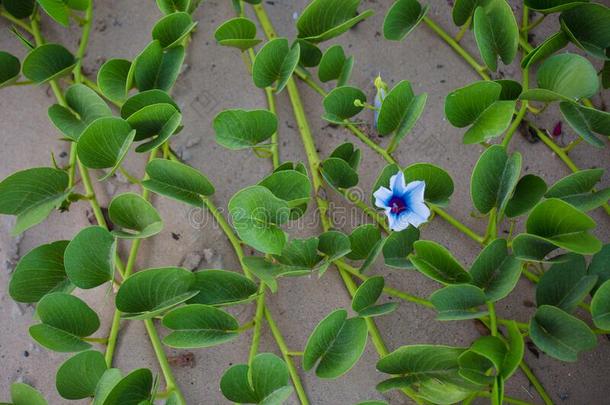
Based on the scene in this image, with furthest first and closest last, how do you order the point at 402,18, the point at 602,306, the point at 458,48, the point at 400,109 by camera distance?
the point at 458,48, the point at 402,18, the point at 400,109, the point at 602,306

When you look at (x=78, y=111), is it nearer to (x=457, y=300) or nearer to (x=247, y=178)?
(x=247, y=178)

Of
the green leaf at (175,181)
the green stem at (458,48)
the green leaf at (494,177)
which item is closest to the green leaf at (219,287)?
the green leaf at (175,181)

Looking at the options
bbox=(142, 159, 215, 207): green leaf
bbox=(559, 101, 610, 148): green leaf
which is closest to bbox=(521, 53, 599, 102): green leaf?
bbox=(559, 101, 610, 148): green leaf

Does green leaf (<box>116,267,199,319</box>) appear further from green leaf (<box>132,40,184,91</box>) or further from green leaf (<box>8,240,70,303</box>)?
green leaf (<box>132,40,184,91</box>)

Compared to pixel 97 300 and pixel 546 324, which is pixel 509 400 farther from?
pixel 97 300

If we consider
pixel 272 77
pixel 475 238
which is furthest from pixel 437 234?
pixel 272 77

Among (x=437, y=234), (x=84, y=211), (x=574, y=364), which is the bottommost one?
A: (x=574, y=364)

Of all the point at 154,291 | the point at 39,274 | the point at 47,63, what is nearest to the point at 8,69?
the point at 47,63
